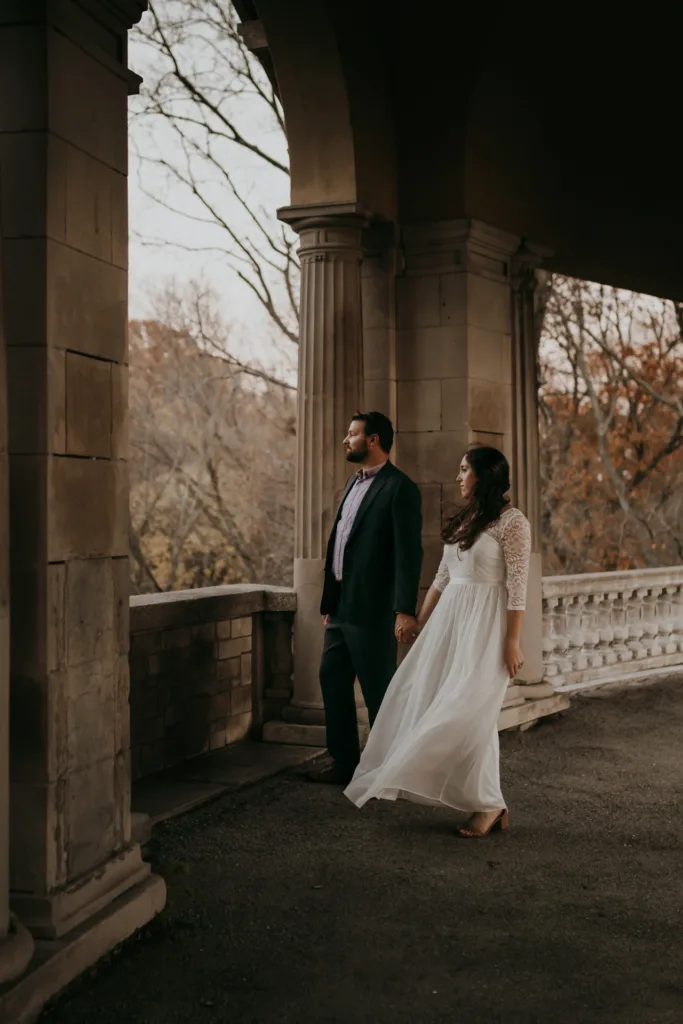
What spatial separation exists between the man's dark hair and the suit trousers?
2.75 feet

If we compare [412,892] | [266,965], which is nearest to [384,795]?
[412,892]

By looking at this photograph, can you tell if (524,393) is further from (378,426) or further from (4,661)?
(4,661)

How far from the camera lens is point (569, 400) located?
1709 cm

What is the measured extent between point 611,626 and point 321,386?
339cm

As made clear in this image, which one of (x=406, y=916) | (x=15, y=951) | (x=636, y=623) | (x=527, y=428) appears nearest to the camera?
(x=15, y=951)

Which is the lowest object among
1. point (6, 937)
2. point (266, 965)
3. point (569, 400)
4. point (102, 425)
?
point (266, 965)

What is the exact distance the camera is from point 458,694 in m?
4.56

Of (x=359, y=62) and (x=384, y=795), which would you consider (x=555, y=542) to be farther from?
(x=384, y=795)

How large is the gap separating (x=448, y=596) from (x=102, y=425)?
1866 mm

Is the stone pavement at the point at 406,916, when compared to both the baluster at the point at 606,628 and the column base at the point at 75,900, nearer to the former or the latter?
the column base at the point at 75,900

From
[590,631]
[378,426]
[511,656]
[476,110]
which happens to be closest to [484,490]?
[511,656]

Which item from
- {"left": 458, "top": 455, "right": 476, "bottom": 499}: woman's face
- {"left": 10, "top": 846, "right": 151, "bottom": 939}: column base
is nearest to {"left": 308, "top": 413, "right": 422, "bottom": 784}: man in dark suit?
{"left": 458, "top": 455, "right": 476, "bottom": 499}: woman's face

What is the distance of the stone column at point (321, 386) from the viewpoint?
248 inches

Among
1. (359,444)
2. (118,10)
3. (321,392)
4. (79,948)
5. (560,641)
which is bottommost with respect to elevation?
(79,948)
